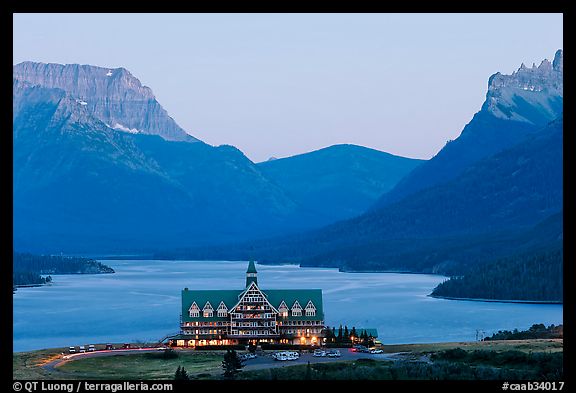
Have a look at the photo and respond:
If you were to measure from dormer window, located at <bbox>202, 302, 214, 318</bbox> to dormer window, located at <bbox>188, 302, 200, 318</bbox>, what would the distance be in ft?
1.29

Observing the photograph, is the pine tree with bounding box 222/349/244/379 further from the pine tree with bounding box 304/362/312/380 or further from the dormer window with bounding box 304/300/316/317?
the dormer window with bounding box 304/300/316/317

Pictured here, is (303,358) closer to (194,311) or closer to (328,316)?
(194,311)

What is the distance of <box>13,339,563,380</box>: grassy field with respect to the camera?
4925 cm

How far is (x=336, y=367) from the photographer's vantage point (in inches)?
2186

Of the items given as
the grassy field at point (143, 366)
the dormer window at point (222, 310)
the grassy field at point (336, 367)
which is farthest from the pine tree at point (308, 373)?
the dormer window at point (222, 310)

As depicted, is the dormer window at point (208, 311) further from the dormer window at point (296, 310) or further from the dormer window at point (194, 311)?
the dormer window at point (296, 310)

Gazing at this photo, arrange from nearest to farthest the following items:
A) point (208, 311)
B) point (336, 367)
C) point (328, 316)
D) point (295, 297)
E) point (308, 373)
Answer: point (308, 373)
point (336, 367)
point (208, 311)
point (295, 297)
point (328, 316)

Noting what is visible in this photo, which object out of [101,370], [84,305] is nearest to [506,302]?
[84,305]

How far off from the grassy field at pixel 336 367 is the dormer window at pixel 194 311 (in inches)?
300

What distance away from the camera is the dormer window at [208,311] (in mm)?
78125

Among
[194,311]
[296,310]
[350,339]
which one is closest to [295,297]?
[296,310]

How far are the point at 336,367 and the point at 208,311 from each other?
2387 cm

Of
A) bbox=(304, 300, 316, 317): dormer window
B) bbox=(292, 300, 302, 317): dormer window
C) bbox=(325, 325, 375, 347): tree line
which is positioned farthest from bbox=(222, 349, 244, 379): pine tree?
bbox=(292, 300, 302, 317): dormer window
